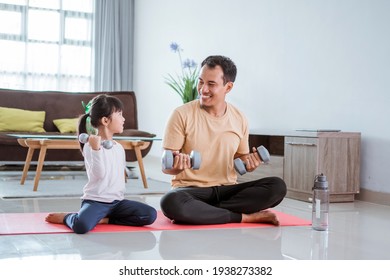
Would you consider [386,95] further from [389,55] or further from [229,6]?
[229,6]

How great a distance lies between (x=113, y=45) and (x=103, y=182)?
6.63m

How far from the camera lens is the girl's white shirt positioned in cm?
278

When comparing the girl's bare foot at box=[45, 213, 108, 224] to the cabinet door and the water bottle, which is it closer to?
the water bottle

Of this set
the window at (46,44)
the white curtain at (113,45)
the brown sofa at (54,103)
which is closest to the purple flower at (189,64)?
the brown sofa at (54,103)

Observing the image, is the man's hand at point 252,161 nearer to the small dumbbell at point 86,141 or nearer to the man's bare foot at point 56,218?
the small dumbbell at point 86,141

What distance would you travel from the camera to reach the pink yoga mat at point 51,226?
2.82 m

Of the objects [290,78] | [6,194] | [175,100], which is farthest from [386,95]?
[175,100]

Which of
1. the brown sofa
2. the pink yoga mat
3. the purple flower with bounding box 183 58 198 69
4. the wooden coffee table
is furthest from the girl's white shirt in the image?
the purple flower with bounding box 183 58 198 69

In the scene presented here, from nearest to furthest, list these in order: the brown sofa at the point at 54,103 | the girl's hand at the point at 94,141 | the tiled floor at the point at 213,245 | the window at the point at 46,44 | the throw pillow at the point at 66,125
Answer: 1. the tiled floor at the point at 213,245
2. the girl's hand at the point at 94,141
3. the throw pillow at the point at 66,125
4. the brown sofa at the point at 54,103
5. the window at the point at 46,44

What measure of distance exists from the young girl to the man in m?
0.19

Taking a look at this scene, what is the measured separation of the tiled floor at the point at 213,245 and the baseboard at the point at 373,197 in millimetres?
1017

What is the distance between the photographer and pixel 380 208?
414 centimetres

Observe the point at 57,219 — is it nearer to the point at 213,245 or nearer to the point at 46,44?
the point at 213,245

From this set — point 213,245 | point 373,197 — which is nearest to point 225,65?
point 213,245
